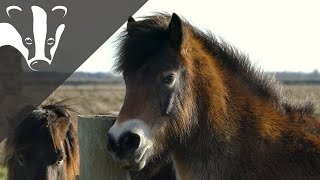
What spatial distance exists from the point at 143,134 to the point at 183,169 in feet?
1.87

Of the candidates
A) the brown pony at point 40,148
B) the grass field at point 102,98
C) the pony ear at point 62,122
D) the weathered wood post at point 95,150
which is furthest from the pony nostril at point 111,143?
the pony ear at point 62,122

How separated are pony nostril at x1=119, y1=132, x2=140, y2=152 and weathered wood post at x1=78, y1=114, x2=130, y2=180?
0.55 ft

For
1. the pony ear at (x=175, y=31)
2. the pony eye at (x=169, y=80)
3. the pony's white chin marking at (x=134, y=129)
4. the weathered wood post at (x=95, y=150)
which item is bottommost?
the weathered wood post at (x=95, y=150)

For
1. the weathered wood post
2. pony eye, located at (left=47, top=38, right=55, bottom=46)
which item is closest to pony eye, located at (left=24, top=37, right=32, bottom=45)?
pony eye, located at (left=47, top=38, right=55, bottom=46)

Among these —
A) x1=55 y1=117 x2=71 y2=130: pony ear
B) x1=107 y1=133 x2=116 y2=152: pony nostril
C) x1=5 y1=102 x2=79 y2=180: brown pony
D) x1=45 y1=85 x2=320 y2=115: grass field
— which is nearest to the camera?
x1=107 y1=133 x2=116 y2=152: pony nostril

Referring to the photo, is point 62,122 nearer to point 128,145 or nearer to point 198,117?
point 198,117

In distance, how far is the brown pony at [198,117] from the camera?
14.6 ft

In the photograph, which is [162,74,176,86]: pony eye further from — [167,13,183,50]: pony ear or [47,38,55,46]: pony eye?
[47,38,55,46]: pony eye

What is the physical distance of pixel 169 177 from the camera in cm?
567

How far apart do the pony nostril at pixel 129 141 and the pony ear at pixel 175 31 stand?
0.79 metres

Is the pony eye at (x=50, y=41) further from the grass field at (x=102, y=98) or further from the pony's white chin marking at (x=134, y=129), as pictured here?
the pony's white chin marking at (x=134, y=129)

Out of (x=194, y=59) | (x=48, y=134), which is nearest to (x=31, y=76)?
(x=48, y=134)

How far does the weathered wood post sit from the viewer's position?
4219mm

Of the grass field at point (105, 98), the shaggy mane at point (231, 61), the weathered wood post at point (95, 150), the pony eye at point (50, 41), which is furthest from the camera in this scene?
the pony eye at point (50, 41)
